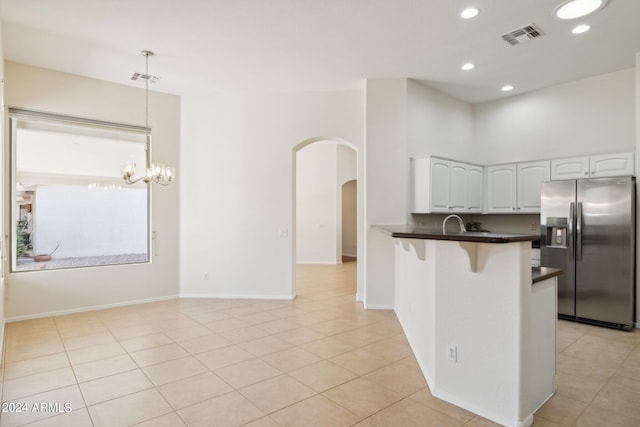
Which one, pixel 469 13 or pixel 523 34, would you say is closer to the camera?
pixel 469 13

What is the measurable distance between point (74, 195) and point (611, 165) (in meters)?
7.45

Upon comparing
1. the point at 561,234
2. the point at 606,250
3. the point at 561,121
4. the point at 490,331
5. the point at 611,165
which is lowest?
the point at 490,331

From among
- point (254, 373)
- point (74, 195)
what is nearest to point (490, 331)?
point (254, 373)

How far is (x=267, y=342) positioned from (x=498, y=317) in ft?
7.76

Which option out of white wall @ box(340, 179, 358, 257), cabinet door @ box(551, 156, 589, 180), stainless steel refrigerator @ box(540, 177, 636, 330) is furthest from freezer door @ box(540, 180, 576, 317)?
white wall @ box(340, 179, 358, 257)

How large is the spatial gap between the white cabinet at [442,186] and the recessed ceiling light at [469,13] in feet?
6.39

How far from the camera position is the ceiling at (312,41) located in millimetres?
3264

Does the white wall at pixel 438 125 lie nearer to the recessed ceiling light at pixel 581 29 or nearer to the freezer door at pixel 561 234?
the freezer door at pixel 561 234

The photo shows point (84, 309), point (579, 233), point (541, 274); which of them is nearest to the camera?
point (541, 274)

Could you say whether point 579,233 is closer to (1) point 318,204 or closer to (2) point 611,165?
(2) point 611,165

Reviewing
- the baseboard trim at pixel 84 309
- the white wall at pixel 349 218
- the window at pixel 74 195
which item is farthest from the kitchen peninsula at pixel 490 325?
the white wall at pixel 349 218

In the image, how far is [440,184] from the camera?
5.07m

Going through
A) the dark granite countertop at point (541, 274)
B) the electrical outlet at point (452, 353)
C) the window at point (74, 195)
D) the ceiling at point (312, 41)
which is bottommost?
the electrical outlet at point (452, 353)

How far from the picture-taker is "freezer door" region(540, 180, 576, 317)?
14.9ft
